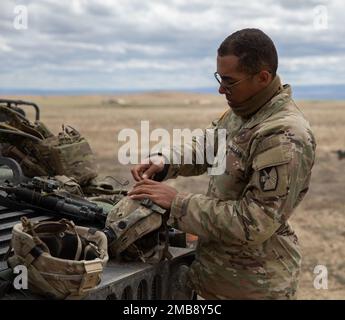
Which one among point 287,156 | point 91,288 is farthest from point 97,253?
point 287,156

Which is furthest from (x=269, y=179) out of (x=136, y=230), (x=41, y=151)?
(x=41, y=151)

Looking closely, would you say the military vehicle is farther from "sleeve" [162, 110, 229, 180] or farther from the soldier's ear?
the soldier's ear

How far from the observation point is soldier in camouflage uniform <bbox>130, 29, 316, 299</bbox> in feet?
10.6

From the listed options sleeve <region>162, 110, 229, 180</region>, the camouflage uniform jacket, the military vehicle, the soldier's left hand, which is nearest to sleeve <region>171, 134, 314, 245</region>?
the camouflage uniform jacket

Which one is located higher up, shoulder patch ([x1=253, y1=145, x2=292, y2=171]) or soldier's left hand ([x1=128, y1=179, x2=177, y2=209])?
shoulder patch ([x1=253, y1=145, x2=292, y2=171])

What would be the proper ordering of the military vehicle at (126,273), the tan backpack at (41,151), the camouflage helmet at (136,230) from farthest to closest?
the tan backpack at (41,151) → the camouflage helmet at (136,230) → the military vehicle at (126,273)

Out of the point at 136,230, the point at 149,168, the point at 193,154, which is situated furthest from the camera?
the point at 193,154

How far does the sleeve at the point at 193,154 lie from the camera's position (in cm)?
397

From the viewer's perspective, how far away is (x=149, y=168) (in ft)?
12.8

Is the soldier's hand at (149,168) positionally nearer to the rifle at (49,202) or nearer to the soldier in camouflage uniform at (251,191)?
the soldier in camouflage uniform at (251,191)

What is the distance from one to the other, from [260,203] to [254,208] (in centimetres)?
4

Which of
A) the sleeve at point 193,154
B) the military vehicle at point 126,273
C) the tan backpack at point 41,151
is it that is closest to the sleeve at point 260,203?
the military vehicle at point 126,273

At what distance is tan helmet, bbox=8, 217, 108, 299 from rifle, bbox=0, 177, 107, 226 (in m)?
0.94

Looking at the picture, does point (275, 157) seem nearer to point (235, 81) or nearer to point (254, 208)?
point (254, 208)
